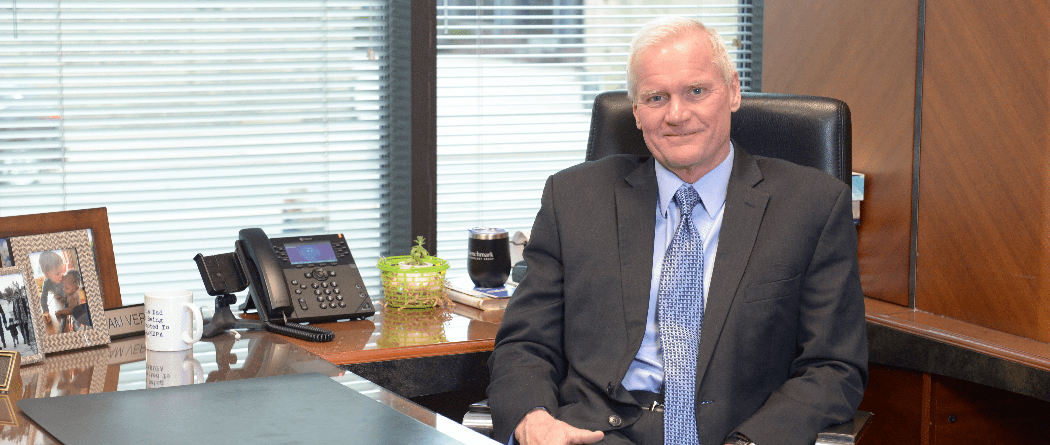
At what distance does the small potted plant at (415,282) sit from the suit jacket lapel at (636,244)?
498 mm

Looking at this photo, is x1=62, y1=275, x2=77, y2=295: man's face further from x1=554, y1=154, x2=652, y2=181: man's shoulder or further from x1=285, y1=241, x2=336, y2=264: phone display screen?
x1=554, y1=154, x2=652, y2=181: man's shoulder

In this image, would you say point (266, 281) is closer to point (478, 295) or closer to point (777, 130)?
point (478, 295)

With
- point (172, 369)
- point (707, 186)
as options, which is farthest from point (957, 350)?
point (172, 369)

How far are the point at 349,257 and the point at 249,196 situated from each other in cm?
81

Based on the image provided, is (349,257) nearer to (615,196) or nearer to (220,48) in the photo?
(615,196)

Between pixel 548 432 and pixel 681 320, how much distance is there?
0.99ft

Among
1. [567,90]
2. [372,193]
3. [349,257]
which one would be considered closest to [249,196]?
[372,193]

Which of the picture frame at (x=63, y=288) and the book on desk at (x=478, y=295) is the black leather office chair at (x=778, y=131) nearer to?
the book on desk at (x=478, y=295)

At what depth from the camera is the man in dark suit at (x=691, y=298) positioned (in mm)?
1672

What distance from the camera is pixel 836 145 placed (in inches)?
73.2

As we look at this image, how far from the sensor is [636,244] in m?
1.77

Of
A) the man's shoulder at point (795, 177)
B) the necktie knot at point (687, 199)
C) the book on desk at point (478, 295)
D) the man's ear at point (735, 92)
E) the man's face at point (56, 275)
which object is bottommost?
the book on desk at point (478, 295)

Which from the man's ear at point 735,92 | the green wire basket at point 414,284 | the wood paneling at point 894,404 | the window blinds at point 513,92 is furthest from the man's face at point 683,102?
the window blinds at point 513,92

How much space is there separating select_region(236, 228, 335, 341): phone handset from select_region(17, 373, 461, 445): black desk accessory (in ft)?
1.43
